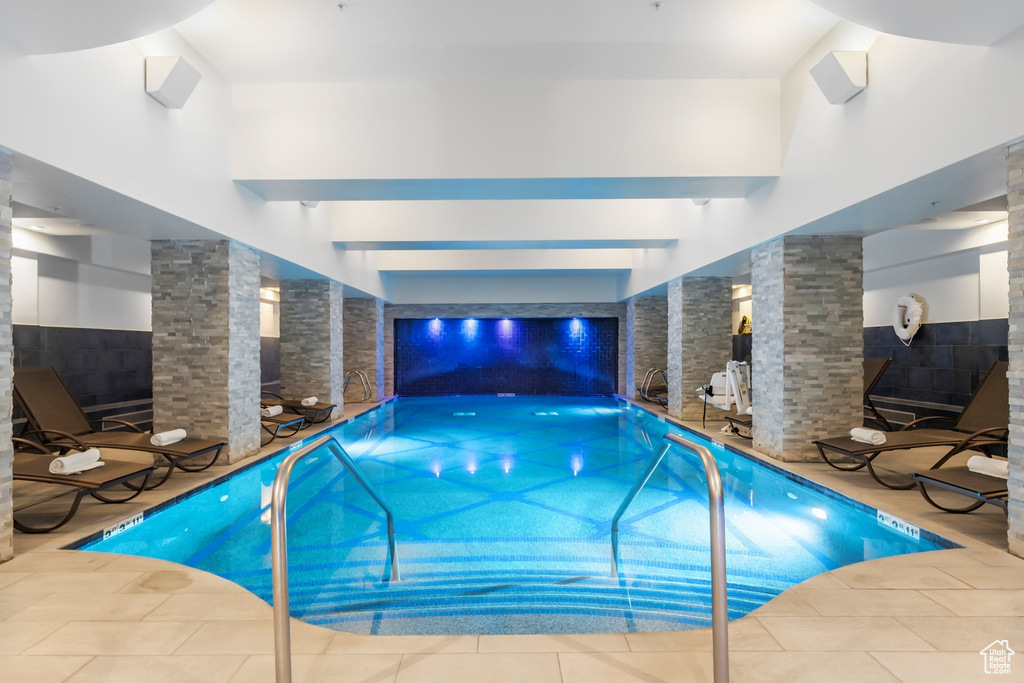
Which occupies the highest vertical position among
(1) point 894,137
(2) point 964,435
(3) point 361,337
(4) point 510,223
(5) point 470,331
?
(4) point 510,223

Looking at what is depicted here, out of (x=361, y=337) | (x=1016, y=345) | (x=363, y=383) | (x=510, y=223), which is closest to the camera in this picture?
(x=1016, y=345)

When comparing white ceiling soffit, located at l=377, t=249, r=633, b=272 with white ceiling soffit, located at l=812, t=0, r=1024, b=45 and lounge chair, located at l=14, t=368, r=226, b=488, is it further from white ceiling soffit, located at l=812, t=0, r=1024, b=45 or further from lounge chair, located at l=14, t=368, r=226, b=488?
white ceiling soffit, located at l=812, t=0, r=1024, b=45

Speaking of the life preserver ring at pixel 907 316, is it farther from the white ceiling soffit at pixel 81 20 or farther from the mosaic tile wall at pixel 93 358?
the mosaic tile wall at pixel 93 358

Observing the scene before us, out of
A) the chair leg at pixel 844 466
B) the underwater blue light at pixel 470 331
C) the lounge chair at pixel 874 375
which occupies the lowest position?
the chair leg at pixel 844 466

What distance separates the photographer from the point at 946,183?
4.16m

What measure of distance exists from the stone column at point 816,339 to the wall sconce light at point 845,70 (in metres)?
1.71

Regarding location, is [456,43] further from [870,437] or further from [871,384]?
[871,384]

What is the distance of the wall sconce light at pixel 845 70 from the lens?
4.58 metres

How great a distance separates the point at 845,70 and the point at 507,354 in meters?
11.9

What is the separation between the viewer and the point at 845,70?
15.0 feet

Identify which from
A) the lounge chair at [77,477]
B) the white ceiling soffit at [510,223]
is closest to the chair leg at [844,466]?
the white ceiling soffit at [510,223]

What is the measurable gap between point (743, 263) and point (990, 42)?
5.06 meters

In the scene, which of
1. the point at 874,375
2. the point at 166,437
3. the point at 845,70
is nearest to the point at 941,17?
the point at 845,70

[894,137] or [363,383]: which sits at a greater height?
[894,137]
